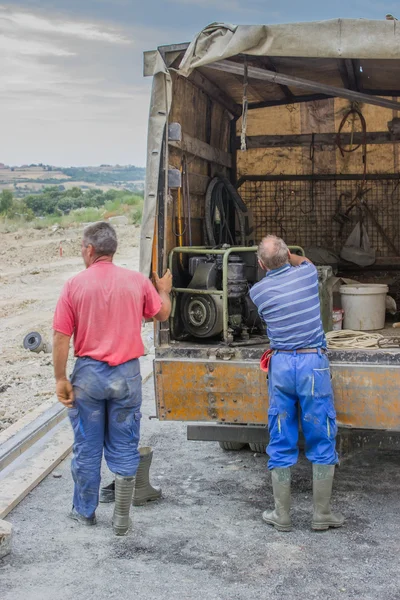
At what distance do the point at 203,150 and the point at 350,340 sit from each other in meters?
2.40

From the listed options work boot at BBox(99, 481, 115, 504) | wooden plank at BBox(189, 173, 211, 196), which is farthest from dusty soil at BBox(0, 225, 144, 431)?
wooden plank at BBox(189, 173, 211, 196)

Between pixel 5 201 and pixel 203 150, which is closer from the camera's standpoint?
pixel 203 150

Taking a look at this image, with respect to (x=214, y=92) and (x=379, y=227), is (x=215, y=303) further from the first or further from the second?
(x=379, y=227)

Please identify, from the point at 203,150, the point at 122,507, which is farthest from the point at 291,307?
the point at 203,150

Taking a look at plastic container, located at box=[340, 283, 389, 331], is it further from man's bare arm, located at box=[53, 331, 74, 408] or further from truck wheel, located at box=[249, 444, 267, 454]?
man's bare arm, located at box=[53, 331, 74, 408]

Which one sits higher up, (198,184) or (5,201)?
(198,184)

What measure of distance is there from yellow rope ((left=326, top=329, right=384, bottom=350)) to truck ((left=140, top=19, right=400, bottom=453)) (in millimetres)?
73

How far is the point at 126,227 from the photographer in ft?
106

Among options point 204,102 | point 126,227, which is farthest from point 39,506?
point 126,227

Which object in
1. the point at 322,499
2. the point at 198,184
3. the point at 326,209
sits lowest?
the point at 322,499

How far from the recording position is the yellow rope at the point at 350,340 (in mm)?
5443

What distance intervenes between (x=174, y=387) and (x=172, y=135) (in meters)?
1.78

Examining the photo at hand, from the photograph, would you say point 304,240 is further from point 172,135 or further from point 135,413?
point 135,413

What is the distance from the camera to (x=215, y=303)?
229 inches
